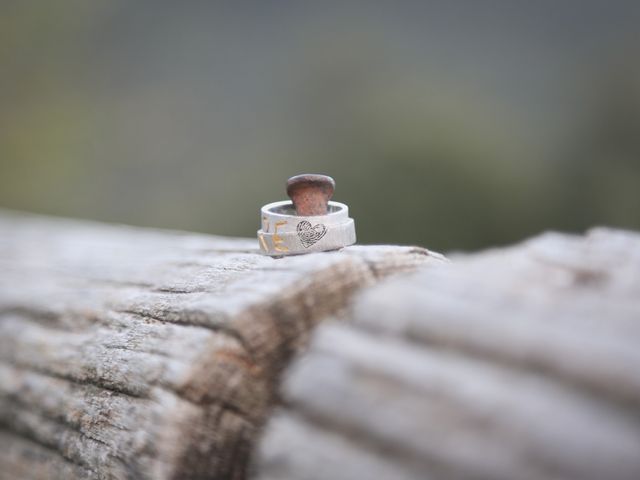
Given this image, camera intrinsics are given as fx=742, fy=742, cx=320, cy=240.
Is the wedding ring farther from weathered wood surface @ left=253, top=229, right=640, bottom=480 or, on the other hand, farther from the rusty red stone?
weathered wood surface @ left=253, top=229, right=640, bottom=480

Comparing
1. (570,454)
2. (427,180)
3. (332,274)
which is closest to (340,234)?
(332,274)

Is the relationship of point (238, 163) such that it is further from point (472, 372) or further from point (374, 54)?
point (472, 372)

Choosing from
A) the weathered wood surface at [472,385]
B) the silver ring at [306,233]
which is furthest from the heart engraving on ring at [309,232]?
the weathered wood surface at [472,385]

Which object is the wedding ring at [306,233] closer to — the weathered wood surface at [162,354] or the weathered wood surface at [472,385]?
the weathered wood surface at [162,354]

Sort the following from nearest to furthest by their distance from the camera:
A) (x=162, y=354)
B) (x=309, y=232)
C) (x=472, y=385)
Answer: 1. (x=472, y=385)
2. (x=162, y=354)
3. (x=309, y=232)

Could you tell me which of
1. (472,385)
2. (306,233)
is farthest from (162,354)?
(472,385)

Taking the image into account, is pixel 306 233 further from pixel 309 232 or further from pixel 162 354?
pixel 162 354
